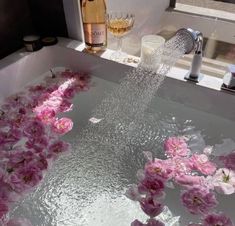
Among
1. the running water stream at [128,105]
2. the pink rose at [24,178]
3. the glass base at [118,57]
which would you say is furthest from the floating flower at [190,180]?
the glass base at [118,57]

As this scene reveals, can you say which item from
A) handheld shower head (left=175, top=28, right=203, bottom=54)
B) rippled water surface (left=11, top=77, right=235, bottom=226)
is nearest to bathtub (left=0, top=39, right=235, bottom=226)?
rippled water surface (left=11, top=77, right=235, bottom=226)

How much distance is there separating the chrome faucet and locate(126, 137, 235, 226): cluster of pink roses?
27cm

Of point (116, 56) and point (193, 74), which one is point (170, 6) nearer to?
point (116, 56)

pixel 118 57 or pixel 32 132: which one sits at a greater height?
pixel 118 57

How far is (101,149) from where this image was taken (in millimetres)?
1122

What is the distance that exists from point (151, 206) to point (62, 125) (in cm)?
49

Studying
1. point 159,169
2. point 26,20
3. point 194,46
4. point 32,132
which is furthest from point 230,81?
point 26,20

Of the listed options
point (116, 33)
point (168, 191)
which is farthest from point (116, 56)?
point (168, 191)

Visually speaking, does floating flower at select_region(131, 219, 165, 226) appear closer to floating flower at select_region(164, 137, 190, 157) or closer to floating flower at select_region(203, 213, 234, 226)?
floating flower at select_region(203, 213, 234, 226)

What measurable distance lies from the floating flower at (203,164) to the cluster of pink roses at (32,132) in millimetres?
451

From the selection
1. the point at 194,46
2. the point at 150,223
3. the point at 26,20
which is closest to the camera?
the point at 150,223

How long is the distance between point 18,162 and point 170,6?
125 cm

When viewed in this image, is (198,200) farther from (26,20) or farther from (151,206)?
(26,20)

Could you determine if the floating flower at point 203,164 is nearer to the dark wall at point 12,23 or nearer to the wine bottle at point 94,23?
the wine bottle at point 94,23
